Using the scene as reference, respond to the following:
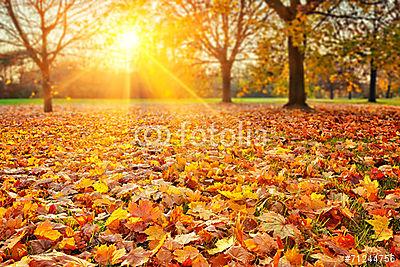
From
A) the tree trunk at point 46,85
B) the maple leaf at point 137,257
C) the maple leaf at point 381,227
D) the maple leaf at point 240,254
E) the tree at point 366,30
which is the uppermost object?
the tree at point 366,30

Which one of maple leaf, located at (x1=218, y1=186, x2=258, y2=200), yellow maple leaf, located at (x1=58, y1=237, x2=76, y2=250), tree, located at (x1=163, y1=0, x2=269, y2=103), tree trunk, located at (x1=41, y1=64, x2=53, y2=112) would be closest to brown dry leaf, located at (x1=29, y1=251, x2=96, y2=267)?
yellow maple leaf, located at (x1=58, y1=237, x2=76, y2=250)

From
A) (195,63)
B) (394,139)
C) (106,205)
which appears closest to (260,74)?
(195,63)

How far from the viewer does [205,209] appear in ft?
8.08

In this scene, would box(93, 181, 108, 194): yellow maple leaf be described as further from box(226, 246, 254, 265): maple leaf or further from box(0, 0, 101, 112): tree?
→ box(0, 0, 101, 112): tree

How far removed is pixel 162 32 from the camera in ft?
53.2

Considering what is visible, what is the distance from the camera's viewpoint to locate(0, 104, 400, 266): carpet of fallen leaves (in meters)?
1.88

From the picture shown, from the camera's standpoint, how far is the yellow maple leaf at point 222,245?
1.89m

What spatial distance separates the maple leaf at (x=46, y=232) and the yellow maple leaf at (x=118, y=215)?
33cm

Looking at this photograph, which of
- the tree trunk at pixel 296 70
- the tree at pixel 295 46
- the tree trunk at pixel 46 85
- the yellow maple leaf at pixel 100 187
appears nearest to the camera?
the yellow maple leaf at pixel 100 187

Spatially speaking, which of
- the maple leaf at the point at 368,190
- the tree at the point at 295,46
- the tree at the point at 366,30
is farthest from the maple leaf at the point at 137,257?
the tree at the point at 366,30

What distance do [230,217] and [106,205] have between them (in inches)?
39.7

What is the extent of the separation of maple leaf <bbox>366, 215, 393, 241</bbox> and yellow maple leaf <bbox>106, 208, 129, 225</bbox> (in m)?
1.60

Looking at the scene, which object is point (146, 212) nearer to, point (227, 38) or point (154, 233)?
point (154, 233)

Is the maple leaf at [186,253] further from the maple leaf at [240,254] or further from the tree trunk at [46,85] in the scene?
the tree trunk at [46,85]
